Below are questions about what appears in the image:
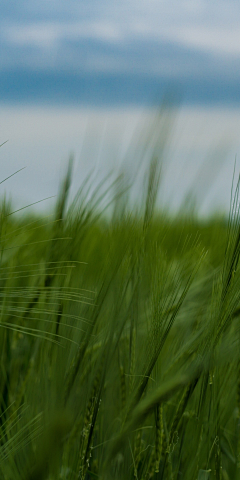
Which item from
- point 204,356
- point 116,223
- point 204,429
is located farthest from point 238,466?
point 116,223

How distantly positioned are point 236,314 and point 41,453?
29 cm

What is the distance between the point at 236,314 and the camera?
50cm

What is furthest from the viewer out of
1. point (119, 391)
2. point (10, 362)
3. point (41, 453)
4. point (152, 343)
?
point (10, 362)

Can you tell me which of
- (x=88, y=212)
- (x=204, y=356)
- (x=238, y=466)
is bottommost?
(x=238, y=466)

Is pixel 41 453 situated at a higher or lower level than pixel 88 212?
lower

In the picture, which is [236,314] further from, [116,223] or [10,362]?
[10,362]

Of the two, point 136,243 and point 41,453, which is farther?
point 136,243

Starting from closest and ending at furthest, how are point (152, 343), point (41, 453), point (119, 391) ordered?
point (41, 453) < point (152, 343) < point (119, 391)

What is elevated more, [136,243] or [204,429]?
[136,243]

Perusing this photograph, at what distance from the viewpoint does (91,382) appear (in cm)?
39

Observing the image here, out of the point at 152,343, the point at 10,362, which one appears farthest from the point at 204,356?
the point at 10,362

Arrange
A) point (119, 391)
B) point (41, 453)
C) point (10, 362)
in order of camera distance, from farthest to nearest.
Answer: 1. point (10, 362)
2. point (119, 391)
3. point (41, 453)

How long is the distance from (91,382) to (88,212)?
0.62ft

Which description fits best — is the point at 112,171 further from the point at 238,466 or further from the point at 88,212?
the point at 238,466
